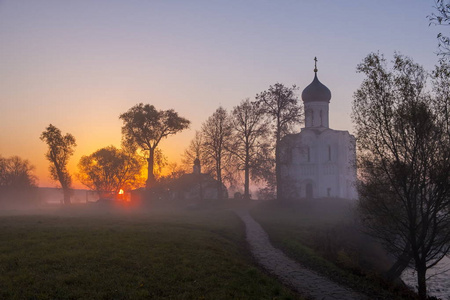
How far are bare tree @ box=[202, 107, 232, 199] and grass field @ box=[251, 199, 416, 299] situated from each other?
813 centimetres

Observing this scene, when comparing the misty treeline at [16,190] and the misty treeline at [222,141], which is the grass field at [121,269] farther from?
the misty treeline at [16,190]

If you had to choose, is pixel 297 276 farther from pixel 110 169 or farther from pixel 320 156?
pixel 110 169

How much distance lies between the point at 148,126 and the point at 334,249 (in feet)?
113

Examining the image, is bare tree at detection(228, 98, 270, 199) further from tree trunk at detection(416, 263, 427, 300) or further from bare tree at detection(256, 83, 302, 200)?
tree trunk at detection(416, 263, 427, 300)

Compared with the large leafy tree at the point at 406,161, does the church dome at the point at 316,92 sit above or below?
above

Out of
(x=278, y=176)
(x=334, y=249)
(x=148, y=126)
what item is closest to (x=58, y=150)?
(x=148, y=126)

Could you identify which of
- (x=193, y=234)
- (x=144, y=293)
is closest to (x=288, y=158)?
(x=193, y=234)

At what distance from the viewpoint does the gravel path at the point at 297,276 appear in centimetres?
1307

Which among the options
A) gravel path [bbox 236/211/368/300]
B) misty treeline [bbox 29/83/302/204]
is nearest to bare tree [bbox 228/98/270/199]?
misty treeline [bbox 29/83/302/204]

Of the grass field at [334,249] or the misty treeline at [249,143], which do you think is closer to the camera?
the grass field at [334,249]

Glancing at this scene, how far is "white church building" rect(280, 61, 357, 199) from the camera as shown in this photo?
187ft

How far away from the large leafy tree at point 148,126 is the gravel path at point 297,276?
3171 centimetres

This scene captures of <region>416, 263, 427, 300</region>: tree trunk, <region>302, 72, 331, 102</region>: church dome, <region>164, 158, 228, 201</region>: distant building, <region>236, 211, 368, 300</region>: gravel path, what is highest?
<region>302, 72, 331, 102</region>: church dome

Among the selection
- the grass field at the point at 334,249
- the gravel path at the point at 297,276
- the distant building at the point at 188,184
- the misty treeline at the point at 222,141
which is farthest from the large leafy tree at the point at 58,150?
the gravel path at the point at 297,276
